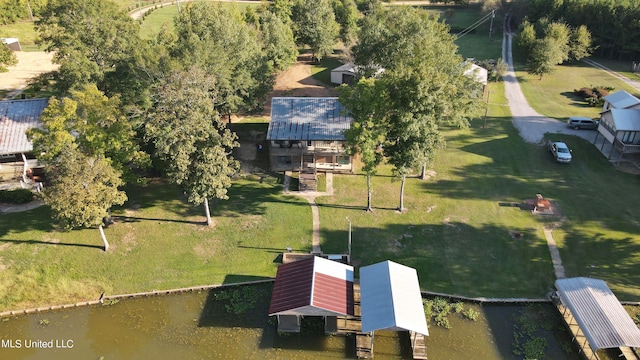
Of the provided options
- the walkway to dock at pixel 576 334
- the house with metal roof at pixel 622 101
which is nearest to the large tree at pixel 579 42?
the house with metal roof at pixel 622 101

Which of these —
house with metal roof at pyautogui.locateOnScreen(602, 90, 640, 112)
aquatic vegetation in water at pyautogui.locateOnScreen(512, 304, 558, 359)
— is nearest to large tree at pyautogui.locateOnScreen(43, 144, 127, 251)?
aquatic vegetation in water at pyautogui.locateOnScreen(512, 304, 558, 359)

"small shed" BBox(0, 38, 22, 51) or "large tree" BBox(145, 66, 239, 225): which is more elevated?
"small shed" BBox(0, 38, 22, 51)

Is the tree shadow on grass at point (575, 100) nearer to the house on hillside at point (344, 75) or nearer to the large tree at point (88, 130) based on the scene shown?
the house on hillside at point (344, 75)

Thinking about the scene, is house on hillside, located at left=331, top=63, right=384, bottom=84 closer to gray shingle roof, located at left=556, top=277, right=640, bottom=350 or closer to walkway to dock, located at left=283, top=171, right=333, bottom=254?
walkway to dock, located at left=283, top=171, right=333, bottom=254

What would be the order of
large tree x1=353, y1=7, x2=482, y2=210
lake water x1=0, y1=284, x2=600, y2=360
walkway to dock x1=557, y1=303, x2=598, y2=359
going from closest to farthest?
walkway to dock x1=557, y1=303, x2=598, y2=359, lake water x1=0, y1=284, x2=600, y2=360, large tree x1=353, y1=7, x2=482, y2=210

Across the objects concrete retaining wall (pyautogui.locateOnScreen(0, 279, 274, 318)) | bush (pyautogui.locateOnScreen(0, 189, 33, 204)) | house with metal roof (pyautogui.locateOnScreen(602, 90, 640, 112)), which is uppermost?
house with metal roof (pyautogui.locateOnScreen(602, 90, 640, 112))

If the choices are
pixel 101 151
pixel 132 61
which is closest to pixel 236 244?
pixel 101 151

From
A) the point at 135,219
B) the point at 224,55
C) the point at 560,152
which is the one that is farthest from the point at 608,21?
the point at 135,219

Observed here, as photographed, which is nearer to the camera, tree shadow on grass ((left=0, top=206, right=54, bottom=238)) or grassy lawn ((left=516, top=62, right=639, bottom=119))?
tree shadow on grass ((left=0, top=206, right=54, bottom=238))
